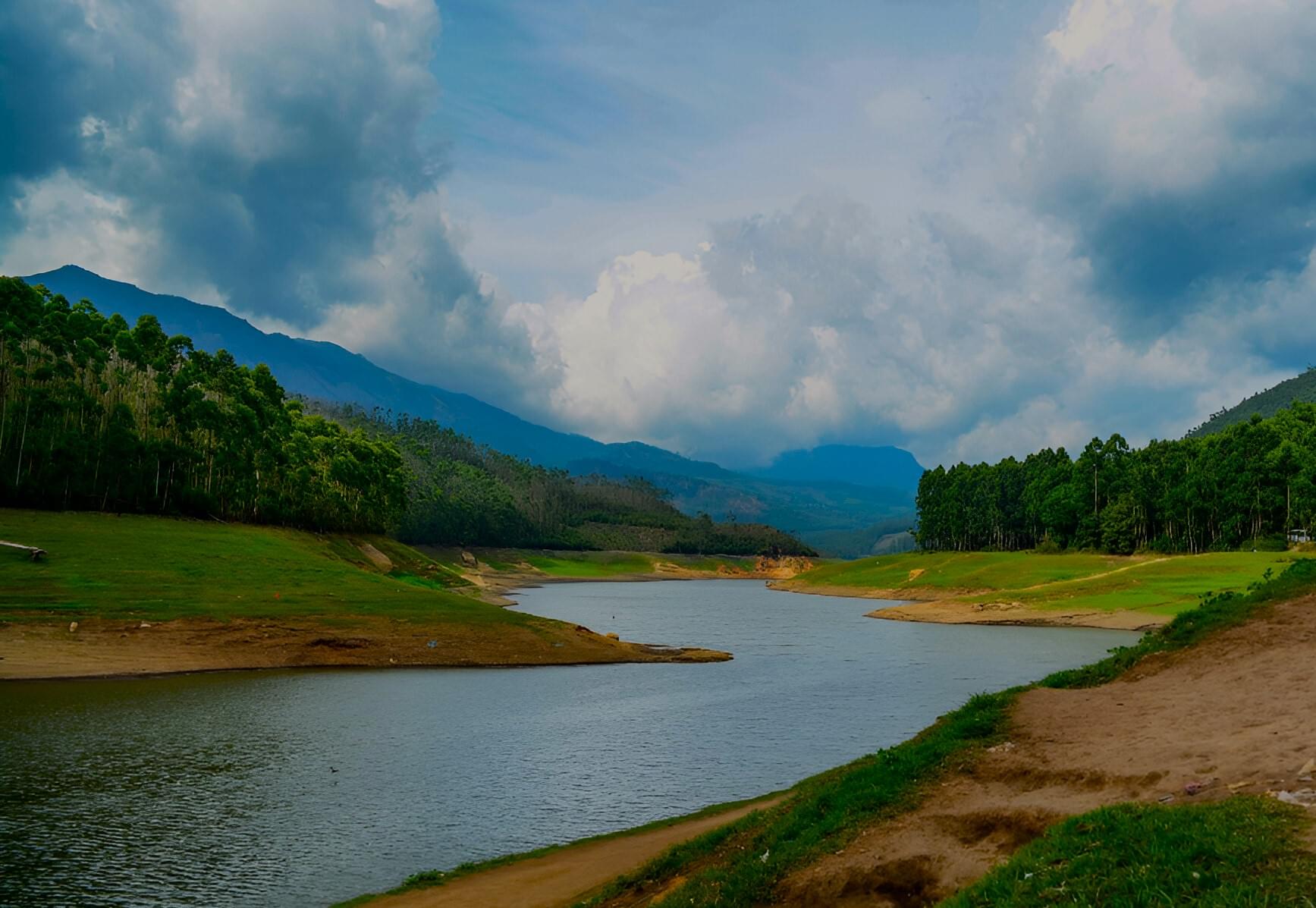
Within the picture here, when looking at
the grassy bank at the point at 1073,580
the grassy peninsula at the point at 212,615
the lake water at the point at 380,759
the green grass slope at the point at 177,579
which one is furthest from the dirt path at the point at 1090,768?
the grassy bank at the point at 1073,580

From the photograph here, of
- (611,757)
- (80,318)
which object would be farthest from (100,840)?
(80,318)

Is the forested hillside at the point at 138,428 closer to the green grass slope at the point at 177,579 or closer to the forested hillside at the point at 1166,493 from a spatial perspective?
the green grass slope at the point at 177,579

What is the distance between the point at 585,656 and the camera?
210 ft

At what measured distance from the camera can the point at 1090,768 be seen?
52.9 ft

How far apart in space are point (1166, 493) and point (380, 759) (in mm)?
140343

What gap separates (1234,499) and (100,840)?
145199mm

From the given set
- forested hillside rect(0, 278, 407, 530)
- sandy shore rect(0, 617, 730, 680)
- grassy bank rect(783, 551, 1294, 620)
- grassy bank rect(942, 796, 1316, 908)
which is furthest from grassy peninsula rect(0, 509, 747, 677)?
grassy bank rect(783, 551, 1294, 620)

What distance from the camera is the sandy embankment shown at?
3359 inches

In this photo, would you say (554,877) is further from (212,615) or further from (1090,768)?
(212,615)

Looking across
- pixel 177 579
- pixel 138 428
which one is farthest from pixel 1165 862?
pixel 138 428

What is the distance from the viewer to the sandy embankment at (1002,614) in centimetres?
8531

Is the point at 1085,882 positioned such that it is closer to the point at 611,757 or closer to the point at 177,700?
the point at 611,757

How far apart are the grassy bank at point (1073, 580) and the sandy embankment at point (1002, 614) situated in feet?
1.47

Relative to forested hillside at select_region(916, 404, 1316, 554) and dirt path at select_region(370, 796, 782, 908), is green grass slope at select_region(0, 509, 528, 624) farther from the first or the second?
forested hillside at select_region(916, 404, 1316, 554)
